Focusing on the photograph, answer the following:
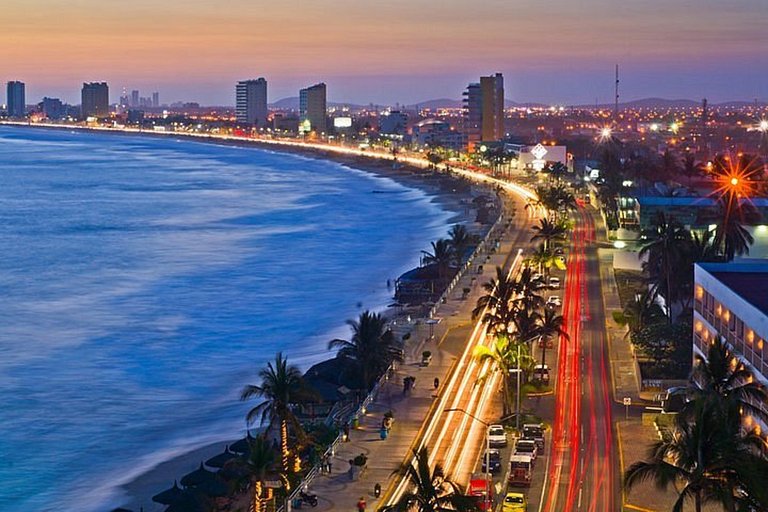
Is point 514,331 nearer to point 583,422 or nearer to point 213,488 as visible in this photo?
point 583,422

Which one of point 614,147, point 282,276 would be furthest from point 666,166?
point 614,147

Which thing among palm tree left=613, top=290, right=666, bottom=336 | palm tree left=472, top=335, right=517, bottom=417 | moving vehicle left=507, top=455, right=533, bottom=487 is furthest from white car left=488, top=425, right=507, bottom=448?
palm tree left=613, top=290, right=666, bottom=336

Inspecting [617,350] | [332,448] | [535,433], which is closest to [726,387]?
[535,433]

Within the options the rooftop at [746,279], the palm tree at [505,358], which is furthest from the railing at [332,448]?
the rooftop at [746,279]

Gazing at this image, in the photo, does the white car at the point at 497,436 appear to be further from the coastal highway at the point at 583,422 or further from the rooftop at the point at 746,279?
the rooftop at the point at 746,279

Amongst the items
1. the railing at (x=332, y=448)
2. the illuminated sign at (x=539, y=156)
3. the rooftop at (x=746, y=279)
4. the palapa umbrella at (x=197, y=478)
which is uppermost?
the illuminated sign at (x=539, y=156)
